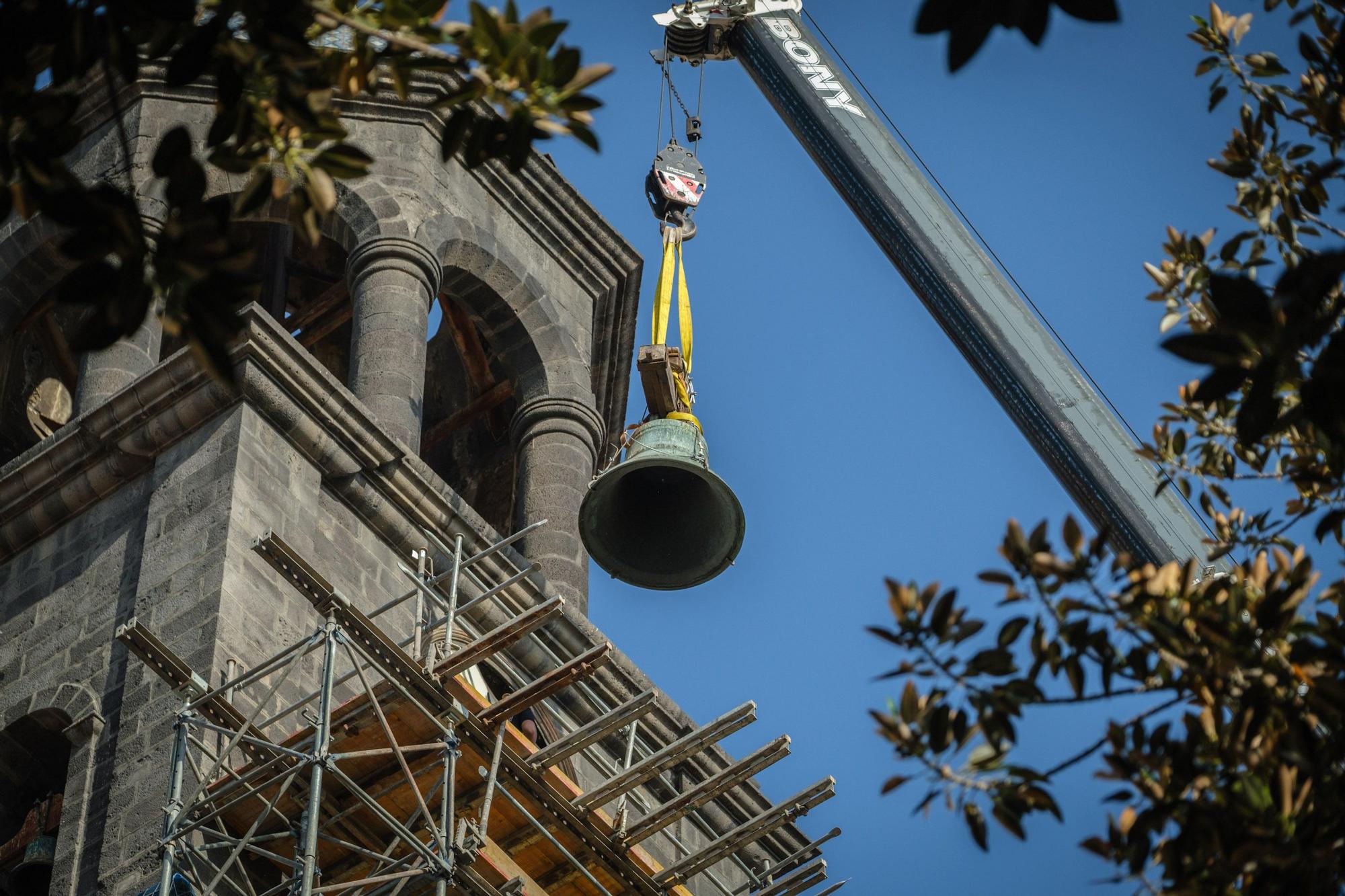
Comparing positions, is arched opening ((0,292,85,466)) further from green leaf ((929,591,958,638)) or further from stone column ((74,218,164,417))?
green leaf ((929,591,958,638))

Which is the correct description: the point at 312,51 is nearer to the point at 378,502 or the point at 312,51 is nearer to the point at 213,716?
the point at 213,716

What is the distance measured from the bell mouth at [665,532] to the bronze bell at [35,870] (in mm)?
4100

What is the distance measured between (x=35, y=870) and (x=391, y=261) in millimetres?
6758

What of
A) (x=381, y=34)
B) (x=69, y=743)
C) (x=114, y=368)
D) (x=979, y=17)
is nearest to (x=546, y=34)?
(x=381, y=34)

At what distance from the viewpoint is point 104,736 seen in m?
16.0

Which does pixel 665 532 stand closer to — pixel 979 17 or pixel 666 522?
pixel 666 522

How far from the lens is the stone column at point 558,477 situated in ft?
68.1

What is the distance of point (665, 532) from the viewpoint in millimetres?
18078

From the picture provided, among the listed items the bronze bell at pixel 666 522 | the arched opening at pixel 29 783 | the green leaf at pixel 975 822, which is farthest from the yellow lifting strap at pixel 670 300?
the green leaf at pixel 975 822

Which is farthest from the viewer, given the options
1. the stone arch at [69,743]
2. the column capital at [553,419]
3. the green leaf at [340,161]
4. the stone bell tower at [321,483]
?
the column capital at [553,419]

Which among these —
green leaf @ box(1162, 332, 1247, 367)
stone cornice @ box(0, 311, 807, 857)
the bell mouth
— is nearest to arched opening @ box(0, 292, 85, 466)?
stone cornice @ box(0, 311, 807, 857)

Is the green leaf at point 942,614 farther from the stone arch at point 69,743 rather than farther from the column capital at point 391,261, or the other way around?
the column capital at point 391,261

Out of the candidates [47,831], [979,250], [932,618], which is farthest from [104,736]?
[932,618]

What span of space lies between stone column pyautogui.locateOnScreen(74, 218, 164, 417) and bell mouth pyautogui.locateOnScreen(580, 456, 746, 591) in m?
4.06
